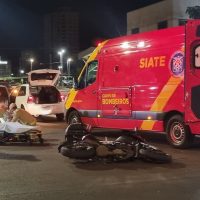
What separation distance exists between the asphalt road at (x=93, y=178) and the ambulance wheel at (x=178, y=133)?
1.14 feet

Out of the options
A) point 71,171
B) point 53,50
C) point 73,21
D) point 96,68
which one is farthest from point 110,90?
point 73,21

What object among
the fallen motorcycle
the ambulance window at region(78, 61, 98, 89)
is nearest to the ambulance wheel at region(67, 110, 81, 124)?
the ambulance window at region(78, 61, 98, 89)

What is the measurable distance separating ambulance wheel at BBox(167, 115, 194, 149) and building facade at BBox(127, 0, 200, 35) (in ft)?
116

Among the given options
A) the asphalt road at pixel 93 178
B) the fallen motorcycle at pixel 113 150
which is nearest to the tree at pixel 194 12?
the asphalt road at pixel 93 178

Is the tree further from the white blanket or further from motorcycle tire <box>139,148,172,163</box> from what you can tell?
motorcycle tire <box>139,148,172,163</box>

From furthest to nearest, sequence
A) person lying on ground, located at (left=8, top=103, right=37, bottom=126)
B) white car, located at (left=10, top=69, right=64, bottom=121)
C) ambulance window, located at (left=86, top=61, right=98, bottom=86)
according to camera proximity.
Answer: white car, located at (left=10, top=69, right=64, bottom=121) < ambulance window, located at (left=86, top=61, right=98, bottom=86) < person lying on ground, located at (left=8, top=103, right=37, bottom=126)

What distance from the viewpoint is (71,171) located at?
9.42m

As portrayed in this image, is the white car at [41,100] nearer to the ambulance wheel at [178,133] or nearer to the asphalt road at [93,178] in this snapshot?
the asphalt road at [93,178]

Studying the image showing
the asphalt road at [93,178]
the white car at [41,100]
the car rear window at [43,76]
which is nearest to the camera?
the asphalt road at [93,178]

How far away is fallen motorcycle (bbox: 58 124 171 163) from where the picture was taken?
32.8 ft

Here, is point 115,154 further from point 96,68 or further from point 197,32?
point 96,68

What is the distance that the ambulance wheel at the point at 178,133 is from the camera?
12.2m

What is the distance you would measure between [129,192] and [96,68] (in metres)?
7.73

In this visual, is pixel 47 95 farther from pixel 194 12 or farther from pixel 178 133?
pixel 194 12
